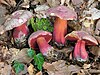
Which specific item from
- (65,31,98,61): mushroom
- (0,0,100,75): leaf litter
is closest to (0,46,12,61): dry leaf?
(0,0,100,75): leaf litter

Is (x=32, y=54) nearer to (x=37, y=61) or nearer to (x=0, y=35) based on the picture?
(x=37, y=61)

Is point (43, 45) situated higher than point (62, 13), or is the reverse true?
point (62, 13)

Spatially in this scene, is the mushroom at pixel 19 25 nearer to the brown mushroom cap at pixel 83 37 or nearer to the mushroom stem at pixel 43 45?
the mushroom stem at pixel 43 45

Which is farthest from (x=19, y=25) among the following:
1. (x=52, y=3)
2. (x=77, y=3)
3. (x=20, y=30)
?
(x=77, y=3)

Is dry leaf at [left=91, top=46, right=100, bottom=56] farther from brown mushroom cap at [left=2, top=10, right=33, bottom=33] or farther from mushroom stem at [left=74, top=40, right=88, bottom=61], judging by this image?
brown mushroom cap at [left=2, top=10, right=33, bottom=33]

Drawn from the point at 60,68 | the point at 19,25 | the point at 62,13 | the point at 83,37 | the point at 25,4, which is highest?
the point at 25,4

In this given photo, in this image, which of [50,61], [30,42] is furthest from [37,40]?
[50,61]

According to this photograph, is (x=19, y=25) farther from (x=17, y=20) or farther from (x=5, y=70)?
(x=5, y=70)
